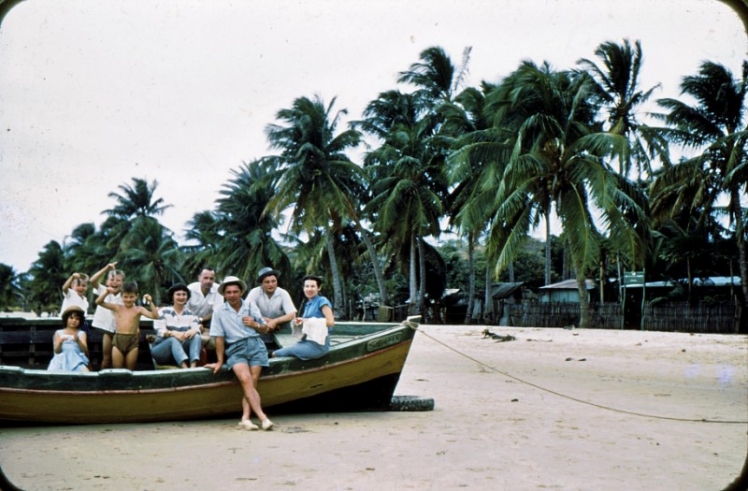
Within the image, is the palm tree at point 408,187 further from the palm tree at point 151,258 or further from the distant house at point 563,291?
the palm tree at point 151,258

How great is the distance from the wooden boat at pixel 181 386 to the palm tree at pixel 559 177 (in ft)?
38.2

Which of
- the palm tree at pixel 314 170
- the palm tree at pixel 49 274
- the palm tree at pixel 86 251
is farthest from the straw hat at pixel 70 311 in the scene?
the palm tree at pixel 49 274

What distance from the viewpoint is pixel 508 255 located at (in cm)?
1769

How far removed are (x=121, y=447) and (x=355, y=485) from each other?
2.00 meters

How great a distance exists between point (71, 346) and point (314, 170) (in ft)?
65.8

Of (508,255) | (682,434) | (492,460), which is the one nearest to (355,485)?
(492,460)

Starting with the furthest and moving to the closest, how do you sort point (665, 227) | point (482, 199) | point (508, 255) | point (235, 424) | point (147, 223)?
point (147, 223), point (665, 227), point (482, 199), point (508, 255), point (235, 424)

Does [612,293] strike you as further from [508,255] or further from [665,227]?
[508,255]

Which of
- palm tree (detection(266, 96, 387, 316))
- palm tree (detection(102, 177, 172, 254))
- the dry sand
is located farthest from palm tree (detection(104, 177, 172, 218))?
the dry sand

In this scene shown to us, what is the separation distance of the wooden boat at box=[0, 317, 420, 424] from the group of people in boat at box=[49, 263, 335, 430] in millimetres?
→ 161

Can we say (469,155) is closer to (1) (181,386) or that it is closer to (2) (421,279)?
(2) (421,279)

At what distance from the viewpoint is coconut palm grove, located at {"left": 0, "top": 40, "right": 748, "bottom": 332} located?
18.1m

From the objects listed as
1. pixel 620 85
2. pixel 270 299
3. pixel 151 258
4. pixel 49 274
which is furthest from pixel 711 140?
pixel 49 274

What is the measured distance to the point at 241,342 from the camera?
577 centimetres
